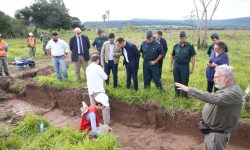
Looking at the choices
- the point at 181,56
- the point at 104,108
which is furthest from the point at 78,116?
the point at 181,56

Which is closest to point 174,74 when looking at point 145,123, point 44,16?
point 145,123

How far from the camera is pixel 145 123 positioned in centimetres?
786

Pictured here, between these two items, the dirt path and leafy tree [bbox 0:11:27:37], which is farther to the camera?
leafy tree [bbox 0:11:27:37]

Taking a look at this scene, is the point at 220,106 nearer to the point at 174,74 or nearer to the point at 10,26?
the point at 174,74

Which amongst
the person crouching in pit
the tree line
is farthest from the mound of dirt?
the tree line

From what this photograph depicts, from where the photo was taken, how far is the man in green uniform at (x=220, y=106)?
3752 mm

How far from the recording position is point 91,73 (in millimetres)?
6898

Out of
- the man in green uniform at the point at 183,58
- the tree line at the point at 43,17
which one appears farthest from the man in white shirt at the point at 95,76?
the tree line at the point at 43,17

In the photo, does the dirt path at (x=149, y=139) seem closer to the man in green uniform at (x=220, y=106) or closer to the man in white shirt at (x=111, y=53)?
the man in white shirt at (x=111, y=53)

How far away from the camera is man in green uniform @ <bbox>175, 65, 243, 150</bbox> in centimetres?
375

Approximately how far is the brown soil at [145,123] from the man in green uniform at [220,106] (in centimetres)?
247

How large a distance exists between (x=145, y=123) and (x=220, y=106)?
411cm

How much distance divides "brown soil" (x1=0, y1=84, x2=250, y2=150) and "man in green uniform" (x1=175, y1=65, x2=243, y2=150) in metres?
2.47

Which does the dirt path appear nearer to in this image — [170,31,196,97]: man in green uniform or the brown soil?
the brown soil
